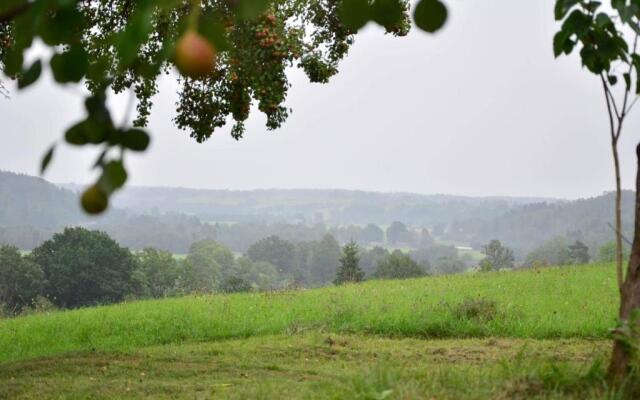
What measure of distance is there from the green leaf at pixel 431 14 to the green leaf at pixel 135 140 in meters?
0.48

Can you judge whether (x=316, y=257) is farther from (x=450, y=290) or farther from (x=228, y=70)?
(x=228, y=70)

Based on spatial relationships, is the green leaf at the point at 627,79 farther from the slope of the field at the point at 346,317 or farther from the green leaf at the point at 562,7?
the slope of the field at the point at 346,317

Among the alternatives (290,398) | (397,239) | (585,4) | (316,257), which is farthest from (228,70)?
(397,239)

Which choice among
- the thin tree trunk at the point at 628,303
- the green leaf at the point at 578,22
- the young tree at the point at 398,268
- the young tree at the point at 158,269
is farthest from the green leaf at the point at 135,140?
the young tree at the point at 158,269

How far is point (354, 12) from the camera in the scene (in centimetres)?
120

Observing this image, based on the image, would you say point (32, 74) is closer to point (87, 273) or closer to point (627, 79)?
point (627, 79)

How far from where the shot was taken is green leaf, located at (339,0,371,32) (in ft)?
3.90

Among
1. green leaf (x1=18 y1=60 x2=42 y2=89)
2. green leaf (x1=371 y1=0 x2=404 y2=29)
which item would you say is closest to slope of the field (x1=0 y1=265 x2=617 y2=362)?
green leaf (x1=371 y1=0 x2=404 y2=29)

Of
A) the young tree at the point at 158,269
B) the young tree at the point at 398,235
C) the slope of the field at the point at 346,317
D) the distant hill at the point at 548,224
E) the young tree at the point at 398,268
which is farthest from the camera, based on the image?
the young tree at the point at 398,235

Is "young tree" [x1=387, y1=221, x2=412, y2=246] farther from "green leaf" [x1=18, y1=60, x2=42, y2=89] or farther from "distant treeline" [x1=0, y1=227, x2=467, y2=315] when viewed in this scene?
"green leaf" [x1=18, y1=60, x2=42, y2=89]

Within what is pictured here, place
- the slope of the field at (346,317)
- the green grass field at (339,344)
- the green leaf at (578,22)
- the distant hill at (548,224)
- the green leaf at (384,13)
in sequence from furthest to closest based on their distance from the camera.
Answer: the distant hill at (548,224) → the slope of the field at (346,317) → the green grass field at (339,344) → the green leaf at (578,22) → the green leaf at (384,13)

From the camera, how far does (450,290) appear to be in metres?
13.3

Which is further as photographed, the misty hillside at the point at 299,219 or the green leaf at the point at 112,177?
the misty hillside at the point at 299,219

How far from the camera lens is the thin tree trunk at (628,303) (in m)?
4.05
